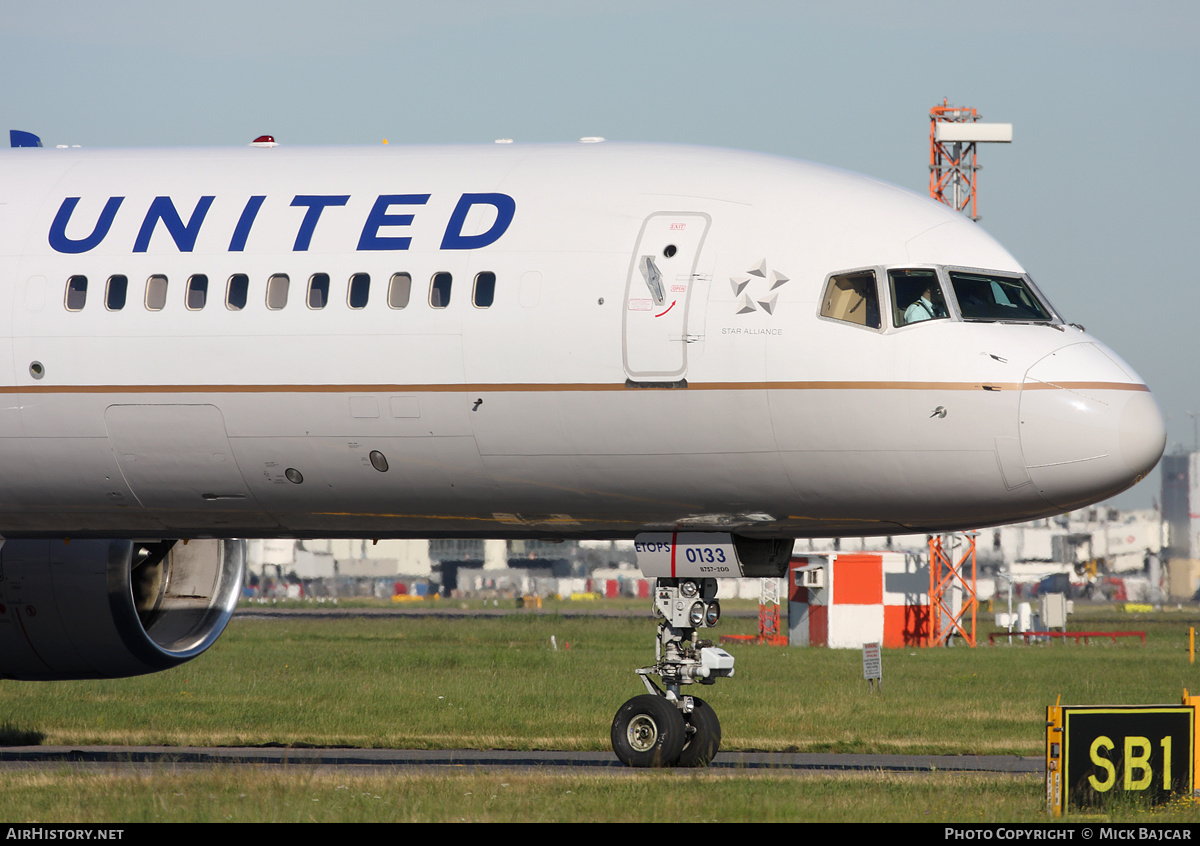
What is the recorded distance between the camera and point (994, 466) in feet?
53.5

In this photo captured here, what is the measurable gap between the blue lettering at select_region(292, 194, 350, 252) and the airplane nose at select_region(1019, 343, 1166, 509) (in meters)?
8.53

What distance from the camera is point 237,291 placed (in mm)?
18109

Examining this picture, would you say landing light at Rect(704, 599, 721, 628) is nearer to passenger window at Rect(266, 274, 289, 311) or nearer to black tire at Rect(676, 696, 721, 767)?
black tire at Rect(676, 696, 721, 767)

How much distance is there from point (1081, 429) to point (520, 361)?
621cm

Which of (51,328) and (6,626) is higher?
(51,328)

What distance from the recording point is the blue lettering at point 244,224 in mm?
18375

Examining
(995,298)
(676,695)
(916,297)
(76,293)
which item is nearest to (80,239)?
Result: (76,293)

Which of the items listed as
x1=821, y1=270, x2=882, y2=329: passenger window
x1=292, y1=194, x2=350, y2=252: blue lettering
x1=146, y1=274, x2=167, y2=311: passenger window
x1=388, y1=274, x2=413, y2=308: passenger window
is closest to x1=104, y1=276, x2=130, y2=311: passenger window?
x1=146, y1=274, x2=167, y2=311: passenger window

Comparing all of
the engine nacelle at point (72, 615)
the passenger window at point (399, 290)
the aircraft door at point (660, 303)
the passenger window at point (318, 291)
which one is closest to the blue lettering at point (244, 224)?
the passenger window at point (318, 291)

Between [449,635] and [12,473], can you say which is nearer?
[12,473]

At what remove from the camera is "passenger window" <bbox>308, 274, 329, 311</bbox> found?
1784cm

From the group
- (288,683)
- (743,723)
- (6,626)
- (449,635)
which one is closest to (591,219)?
(6,626)

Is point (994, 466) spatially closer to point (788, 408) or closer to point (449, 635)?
point (788, 408)
